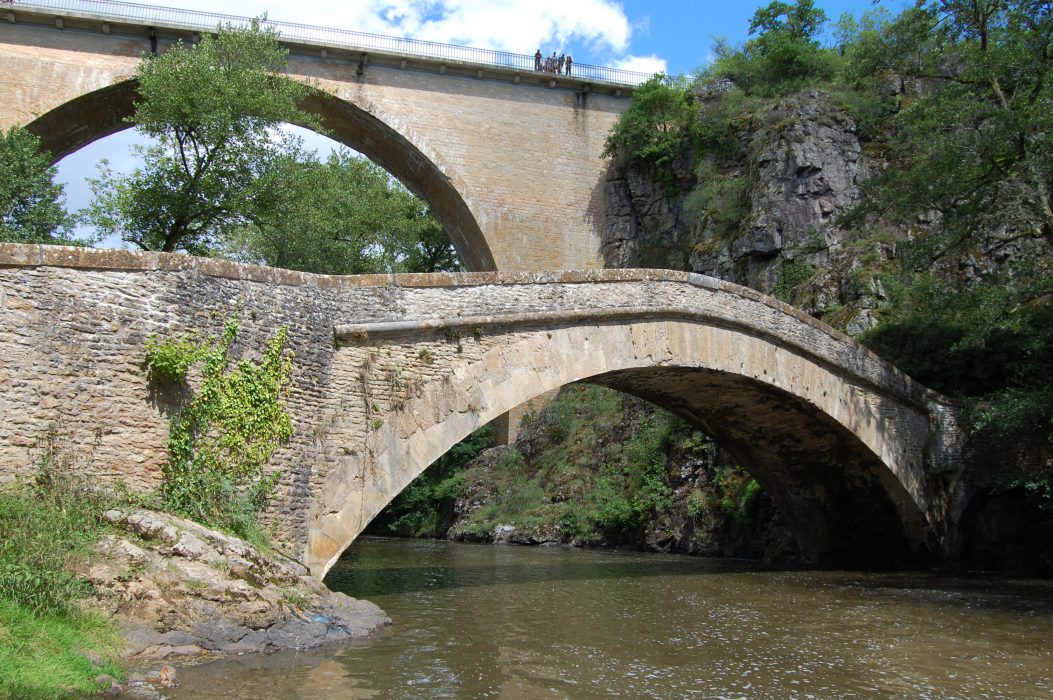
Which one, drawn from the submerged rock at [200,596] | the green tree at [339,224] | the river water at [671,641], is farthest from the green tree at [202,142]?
the submerged rock at [200,596]

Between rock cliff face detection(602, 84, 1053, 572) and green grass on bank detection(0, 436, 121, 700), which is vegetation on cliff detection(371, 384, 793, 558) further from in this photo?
green grass on bank detection(0, 436, 121, 700)

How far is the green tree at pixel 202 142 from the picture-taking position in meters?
18.8

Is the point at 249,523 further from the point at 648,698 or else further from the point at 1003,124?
the point at 1003,124

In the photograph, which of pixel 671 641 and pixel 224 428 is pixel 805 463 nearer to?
pixel 671 641

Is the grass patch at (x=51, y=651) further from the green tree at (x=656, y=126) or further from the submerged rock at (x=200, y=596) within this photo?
the green tree at (x=656, y=126)

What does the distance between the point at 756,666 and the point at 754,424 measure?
840 cm

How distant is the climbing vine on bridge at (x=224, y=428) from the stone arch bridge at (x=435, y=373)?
158 millimetres

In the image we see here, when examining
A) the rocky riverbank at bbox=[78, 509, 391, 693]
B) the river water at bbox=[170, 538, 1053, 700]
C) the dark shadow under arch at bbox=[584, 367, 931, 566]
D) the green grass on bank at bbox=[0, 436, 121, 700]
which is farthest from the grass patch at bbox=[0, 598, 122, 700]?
the dark shadow under arch at bbox=[584, 367, 931, 566]

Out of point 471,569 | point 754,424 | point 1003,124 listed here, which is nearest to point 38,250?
point 471,569

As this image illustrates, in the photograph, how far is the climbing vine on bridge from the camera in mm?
8656

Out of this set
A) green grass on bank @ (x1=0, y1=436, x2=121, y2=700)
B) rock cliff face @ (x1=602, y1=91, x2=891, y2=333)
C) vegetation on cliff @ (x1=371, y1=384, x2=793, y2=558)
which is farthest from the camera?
rock cliff face @ (x1=602, y1=91, x2=891, y2=333)

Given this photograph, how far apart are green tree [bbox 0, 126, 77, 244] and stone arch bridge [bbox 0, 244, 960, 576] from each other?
1017cm

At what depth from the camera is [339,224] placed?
85.1 ft

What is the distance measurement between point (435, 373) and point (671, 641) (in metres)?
4.07
